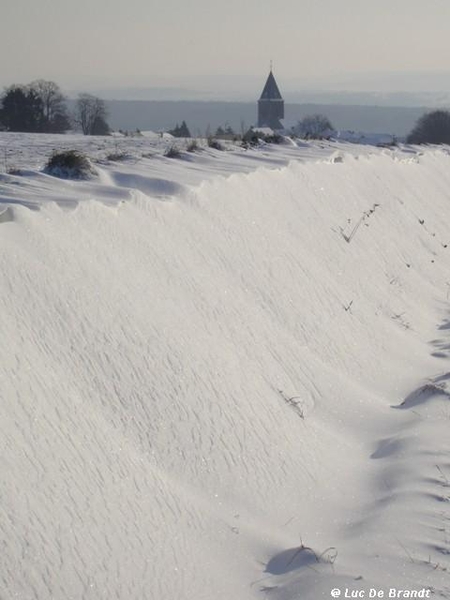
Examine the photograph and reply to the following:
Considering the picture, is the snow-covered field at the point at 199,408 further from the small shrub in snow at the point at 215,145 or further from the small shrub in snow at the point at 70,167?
the small shrub in snow at the point at 215,145

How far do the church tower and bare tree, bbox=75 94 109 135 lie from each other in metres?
47.2

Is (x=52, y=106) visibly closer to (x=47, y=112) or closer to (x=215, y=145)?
(x=47, y=112)

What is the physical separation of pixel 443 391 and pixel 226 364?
213cm

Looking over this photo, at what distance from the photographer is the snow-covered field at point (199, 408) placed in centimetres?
396

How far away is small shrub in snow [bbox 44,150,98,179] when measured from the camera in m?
7.79

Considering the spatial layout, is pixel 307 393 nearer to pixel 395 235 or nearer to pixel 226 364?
pixel 226 364

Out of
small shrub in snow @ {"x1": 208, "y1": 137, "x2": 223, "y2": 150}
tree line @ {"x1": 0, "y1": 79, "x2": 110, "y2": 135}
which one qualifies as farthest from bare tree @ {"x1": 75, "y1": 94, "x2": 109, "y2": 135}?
small shrub in snow @ {"x1": 208, "y1": 137, "x2": 223, "y2": 150}

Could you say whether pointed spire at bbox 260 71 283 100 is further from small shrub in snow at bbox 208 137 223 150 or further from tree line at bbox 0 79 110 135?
small shrub in snow at bbox 208 137 223 150

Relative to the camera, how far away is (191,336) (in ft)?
18.9

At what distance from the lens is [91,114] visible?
38.9 metres

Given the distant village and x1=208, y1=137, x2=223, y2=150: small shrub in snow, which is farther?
the distant village

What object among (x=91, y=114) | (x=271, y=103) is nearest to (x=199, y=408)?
(x=91, y=114)

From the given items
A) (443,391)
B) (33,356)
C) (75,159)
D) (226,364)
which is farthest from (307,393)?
(75,159)

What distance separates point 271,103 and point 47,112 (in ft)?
199
